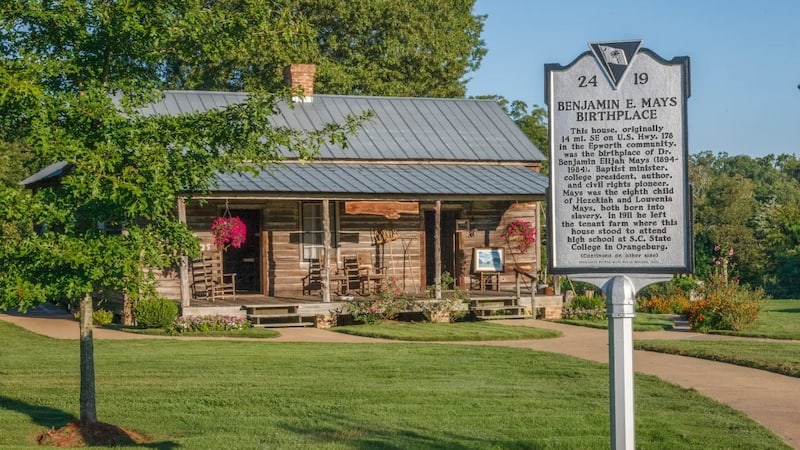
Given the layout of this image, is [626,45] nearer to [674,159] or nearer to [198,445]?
[674,159]

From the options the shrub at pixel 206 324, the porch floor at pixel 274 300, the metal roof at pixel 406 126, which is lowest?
the shrub at pixel 206 324

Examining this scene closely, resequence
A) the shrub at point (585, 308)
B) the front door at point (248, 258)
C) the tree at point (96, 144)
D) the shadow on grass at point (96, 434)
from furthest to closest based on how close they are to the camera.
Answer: the front door at point (248, 258) → the shrub at point (585, 308) → the shadow on grass at point (96, 434) → the tree at point (96, 144)

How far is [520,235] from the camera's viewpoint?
2875 cm

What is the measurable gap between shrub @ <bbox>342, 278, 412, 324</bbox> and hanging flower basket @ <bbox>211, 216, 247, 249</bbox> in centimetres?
266

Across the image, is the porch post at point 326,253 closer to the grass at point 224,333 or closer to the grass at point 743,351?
the grass at point 224,333

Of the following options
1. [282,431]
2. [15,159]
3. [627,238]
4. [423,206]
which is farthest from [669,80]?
[15,159]

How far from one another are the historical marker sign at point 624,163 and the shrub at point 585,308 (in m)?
18.6

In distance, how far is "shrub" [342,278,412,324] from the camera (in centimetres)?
2489

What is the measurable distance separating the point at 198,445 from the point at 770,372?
28.1 feet

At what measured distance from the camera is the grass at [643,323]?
2386 cm

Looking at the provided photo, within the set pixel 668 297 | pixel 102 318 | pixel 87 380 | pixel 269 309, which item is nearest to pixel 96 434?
pixel 87 380

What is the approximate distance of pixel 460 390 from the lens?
46.6 ft

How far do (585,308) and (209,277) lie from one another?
8703 millimetres

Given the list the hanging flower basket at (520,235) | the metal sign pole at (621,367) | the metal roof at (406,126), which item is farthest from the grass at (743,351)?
the metal roof at (406,126)
